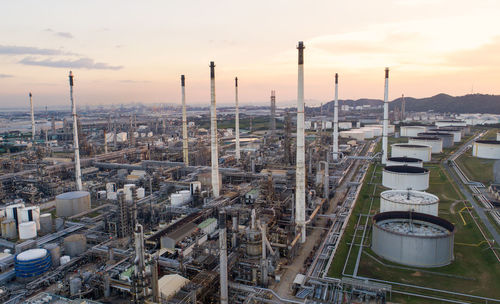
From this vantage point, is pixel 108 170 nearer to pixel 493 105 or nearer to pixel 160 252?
pixel 160 252

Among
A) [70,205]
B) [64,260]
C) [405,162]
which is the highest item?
[405,162]

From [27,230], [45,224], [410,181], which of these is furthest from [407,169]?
[27,230]

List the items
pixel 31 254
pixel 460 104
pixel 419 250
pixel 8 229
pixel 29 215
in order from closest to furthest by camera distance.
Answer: pixel 31 254 → pixel 419 250 → pixel 8 229 → pixel 29 215 → pixel 460 104

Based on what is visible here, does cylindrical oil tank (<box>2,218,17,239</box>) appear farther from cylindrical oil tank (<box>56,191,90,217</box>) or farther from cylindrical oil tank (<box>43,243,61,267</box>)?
cylindrical oil tank (<box>43,243,61,267</box>)

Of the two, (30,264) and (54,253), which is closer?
(30,264)

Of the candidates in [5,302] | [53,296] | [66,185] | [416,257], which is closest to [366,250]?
[416,257]

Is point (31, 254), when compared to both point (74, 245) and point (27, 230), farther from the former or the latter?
point (27, 230)

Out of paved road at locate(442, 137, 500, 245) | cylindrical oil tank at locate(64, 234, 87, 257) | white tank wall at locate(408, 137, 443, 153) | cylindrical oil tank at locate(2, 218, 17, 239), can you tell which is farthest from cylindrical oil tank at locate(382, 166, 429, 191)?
cylindrical oil tank at locate(2, 218, 17, 239)
